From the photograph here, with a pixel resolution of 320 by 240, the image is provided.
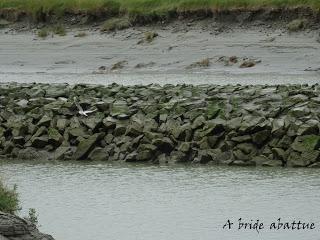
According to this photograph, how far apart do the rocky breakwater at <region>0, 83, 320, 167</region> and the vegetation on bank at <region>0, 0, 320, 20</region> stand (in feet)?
63.0

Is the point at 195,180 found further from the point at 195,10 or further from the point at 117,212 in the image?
the point at 195,10

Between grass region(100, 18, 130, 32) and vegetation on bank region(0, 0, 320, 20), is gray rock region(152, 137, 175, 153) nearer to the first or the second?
vegetation on bank region(0, 0, 320, 20)

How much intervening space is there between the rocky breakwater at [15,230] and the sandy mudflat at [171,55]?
21.5m

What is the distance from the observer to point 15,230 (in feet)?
38.9

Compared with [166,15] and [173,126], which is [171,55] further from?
[173,126]

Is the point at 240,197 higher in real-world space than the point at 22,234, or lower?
lower

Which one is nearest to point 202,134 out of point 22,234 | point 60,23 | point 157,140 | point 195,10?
point 157,140

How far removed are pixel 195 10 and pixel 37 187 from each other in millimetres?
25679

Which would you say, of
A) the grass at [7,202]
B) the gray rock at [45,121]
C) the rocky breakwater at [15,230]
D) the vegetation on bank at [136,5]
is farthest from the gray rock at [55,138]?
the vegetation on bank at [136,5]

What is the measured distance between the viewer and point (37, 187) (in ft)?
64.9

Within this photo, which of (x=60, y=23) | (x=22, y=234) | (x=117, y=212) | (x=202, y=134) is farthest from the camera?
(x=60, y=23)

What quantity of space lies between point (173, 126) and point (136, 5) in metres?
26.9

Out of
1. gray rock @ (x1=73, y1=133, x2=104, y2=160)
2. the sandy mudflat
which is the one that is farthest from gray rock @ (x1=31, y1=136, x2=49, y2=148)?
the sandy mudflat

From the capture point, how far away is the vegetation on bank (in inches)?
1721
